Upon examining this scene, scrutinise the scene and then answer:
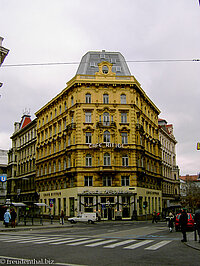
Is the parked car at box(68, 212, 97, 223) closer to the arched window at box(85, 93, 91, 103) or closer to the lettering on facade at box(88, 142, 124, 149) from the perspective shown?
the lettering on facade at box(88, 142, 124, 149)

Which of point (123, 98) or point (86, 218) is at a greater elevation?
point (123, 98)

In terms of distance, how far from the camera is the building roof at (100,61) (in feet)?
171

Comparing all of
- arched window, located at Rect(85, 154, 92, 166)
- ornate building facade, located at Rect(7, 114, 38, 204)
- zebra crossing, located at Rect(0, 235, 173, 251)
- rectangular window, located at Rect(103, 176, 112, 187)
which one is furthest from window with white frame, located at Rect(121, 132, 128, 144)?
zebra crossing, located at Rect(0, 235, 173, 251)

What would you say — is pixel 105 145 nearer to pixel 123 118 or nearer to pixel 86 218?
pixel 123 118

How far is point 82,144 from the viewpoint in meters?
47.0

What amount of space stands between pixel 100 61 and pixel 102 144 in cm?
1536

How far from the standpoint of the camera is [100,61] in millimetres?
53719

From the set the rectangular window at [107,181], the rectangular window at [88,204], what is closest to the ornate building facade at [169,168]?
the rectangular window at [107,181]

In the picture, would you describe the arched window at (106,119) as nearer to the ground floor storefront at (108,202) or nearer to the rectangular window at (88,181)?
the rectangular window at (88,181)

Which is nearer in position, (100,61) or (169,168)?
(100,61)

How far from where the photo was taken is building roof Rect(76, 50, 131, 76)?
2048 inches

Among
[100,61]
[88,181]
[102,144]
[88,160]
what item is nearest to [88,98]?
[102,144]

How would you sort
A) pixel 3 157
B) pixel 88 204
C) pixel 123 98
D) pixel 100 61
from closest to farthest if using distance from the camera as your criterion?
1. pixel 88 204
2. pixel 123 98
3. pixel 100 61
4. pixel 3 157

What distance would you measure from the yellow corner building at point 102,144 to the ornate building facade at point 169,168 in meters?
16.1
